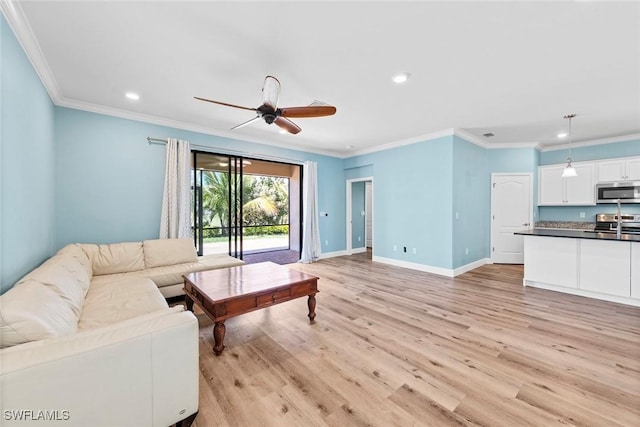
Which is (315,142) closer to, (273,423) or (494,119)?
(494,119)

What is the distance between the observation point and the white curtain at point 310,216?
19.7 feet

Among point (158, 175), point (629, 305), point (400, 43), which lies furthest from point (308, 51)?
point (629, 305)

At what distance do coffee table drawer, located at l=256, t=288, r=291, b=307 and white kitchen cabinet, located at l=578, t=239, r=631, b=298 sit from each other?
4.27 m

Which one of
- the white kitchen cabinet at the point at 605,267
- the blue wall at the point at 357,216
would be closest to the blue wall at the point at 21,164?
the blue wall at the point at 357,216

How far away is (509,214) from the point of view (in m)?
5.80

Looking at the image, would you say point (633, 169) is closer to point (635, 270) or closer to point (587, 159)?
point (587, 159)

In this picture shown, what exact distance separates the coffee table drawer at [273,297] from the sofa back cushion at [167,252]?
194cm

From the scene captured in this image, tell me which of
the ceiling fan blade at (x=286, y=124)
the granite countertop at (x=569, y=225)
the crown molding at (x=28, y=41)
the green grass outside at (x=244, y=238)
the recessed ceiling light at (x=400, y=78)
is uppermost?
the recessed ceiling light at (x=400, y=78)

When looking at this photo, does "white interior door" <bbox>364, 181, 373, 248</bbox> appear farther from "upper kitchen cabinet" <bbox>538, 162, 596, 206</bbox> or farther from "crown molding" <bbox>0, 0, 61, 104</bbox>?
"crown molding" <bbox>0, 0, 61, 104</bbox>

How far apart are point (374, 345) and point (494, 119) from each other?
13.1ft

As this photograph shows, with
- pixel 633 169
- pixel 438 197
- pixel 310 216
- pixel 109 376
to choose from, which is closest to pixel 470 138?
pixel 438 197

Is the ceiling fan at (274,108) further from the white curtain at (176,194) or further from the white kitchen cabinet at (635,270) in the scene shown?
the white kitchen cabinet at (635,270)

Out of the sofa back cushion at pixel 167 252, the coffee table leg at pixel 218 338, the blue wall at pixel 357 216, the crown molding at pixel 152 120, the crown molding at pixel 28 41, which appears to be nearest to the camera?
the crown molding at pixel 28 41

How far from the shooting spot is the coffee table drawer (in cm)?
256
